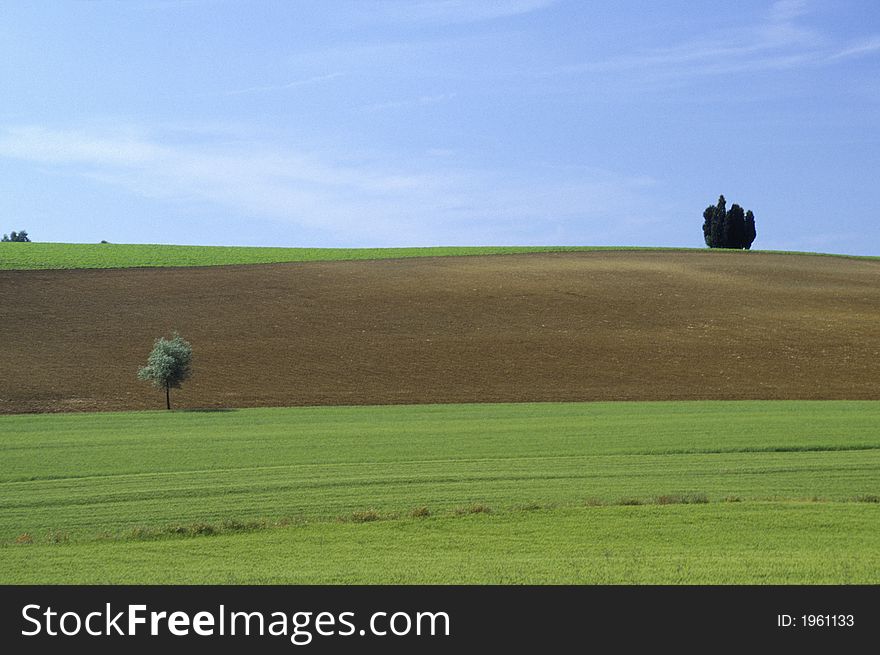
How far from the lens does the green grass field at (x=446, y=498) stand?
11758 millimetres

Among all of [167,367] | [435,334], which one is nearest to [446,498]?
[167,367]

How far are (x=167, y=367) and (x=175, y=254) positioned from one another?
40.5m

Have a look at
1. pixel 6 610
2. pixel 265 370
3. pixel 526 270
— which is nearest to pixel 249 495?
pixel 6 610

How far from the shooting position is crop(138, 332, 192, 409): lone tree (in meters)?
39.0

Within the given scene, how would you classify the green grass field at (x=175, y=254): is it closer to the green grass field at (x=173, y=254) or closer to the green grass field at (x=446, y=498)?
the green grass field at (x=173, y=254)

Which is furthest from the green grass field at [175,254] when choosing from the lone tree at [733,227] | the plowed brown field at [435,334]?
the lone tree at [733,227]

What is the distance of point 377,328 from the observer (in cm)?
5141

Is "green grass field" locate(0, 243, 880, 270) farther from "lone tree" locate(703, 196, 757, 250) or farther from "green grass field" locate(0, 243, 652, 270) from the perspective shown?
"lone tree" locate(703, 196, 757, 250)

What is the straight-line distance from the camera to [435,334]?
165 ft

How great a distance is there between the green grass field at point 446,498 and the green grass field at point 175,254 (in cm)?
3672

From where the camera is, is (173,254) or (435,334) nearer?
(435,334)

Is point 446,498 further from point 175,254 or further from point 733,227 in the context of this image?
point 733,227

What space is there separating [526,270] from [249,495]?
170 ft

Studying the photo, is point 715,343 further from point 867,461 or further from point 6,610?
point 6,610
